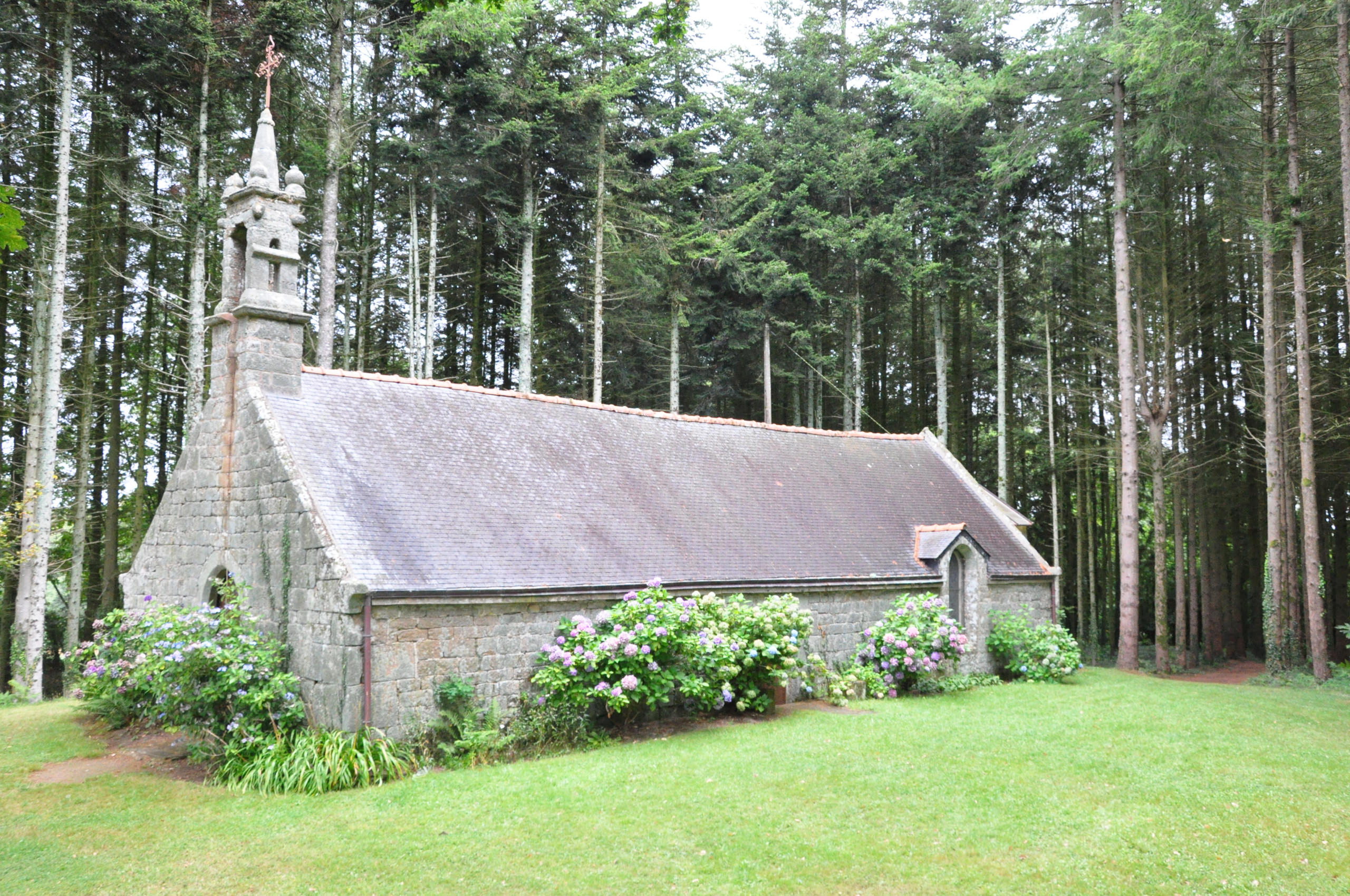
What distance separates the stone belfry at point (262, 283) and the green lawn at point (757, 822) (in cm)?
512

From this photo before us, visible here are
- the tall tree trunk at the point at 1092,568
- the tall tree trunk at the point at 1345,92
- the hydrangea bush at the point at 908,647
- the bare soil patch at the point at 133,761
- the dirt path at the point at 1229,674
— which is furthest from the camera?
the tall tree trunk at the point at 1092,568

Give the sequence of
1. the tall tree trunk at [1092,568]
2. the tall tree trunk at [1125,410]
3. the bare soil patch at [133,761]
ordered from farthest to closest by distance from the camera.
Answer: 1. the tall tree trunk at [1092,568]
2. the tall tree trunk at [1125,410]
3. the bare soil patch at [133,761]

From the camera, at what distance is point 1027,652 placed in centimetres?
1616

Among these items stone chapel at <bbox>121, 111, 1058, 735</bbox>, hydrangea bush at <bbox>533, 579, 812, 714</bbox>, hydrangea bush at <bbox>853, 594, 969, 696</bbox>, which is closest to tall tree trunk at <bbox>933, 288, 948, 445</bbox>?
stone chapel at <bbox>121, 111, 1058, 735</bbox>

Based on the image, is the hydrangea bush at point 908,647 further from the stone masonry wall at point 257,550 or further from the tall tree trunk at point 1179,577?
the tall tree trunk at point 1179,577

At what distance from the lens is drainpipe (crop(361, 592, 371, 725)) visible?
9156 mm

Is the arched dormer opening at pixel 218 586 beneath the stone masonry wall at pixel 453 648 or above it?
above

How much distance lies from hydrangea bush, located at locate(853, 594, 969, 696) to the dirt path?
609 centimetres

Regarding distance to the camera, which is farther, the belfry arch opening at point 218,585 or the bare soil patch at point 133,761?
the belfry arch opening at point 218,585

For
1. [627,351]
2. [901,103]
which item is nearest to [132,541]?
[627,351]

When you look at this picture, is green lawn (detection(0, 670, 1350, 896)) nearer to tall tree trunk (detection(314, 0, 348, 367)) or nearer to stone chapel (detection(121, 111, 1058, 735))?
stone chapel (detection(121, 111, 1058, 735))

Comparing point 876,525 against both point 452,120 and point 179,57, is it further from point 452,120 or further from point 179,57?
point 179,57

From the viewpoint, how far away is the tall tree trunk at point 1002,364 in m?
22.8

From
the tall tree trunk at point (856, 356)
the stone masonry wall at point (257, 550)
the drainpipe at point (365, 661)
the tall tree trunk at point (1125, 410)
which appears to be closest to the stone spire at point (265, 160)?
the stone masonry wall at point (257, 550)
